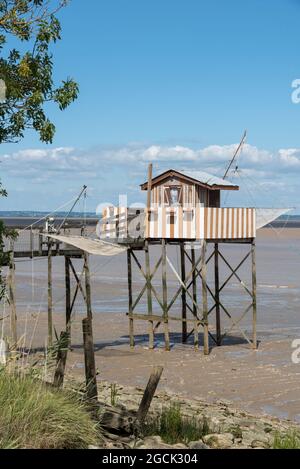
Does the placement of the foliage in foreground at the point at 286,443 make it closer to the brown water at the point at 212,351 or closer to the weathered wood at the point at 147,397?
the weathered wood at the point at 147,397

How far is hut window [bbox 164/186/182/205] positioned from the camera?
26094 millimetres

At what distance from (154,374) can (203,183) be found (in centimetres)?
1369

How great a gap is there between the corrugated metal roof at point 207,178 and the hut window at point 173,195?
0.64 m

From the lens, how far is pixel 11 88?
40.2 ft

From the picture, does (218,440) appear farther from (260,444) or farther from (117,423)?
(117,423)

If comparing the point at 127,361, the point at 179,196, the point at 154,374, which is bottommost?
the point at 127,361

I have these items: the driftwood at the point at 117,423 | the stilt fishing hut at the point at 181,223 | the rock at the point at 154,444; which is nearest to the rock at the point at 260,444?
the rock at the point at 154,444

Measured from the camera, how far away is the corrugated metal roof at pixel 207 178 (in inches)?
1013

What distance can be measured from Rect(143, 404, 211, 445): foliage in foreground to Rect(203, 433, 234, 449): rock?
264 mm

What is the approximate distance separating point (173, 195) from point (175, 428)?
1366 centimetres

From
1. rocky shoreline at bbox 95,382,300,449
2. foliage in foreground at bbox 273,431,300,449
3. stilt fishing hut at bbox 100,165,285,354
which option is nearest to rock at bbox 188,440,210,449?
rocky shoreline at bbox 95,382,300,449

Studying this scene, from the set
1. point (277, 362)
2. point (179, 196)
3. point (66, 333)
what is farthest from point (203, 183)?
point (66, 333)
